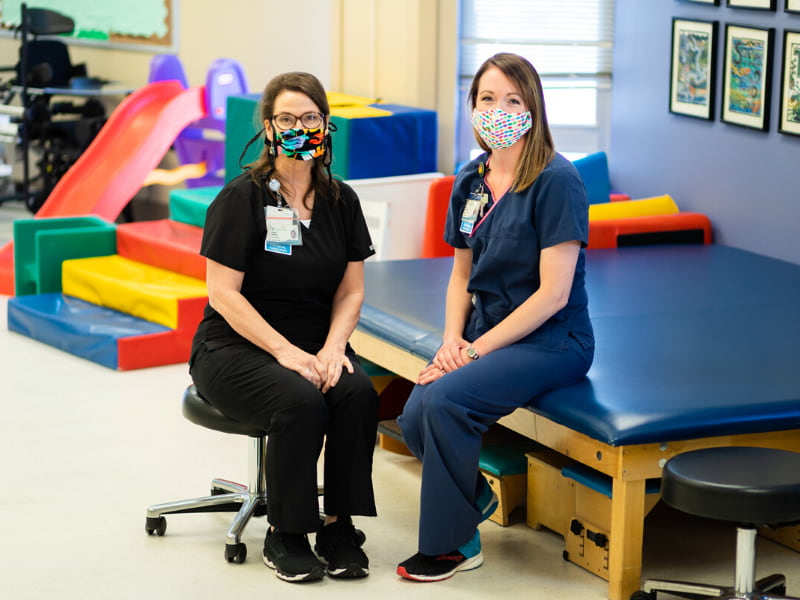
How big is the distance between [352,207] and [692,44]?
8.53ft

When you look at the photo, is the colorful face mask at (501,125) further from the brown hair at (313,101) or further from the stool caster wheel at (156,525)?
the stool caster wheel at (156,525)

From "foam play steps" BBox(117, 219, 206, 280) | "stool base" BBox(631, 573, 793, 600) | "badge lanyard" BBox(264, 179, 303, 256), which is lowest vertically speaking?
"stool base" BBox(631, 573, 793, 600)

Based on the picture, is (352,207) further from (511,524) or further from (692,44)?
(692,44)

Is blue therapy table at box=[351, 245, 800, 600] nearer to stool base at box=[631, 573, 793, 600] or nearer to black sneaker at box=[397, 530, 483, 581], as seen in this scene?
stool base at box=[631, 573, 793, 600]

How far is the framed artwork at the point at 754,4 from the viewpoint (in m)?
5.06

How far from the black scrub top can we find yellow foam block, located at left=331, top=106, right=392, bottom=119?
229cm

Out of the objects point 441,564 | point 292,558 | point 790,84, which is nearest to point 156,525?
point 292,558

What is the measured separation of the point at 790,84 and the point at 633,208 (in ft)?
2.93

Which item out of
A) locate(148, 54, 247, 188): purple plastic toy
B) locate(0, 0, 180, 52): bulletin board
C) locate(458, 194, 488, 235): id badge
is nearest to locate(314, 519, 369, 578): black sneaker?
locate(458, 194, 488, 235): id badge

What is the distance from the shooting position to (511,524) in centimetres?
373

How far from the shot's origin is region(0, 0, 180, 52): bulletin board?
336 inches

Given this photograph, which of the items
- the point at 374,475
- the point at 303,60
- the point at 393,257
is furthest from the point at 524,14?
the point at 374,475

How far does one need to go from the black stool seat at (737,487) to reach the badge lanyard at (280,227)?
3.75 ft

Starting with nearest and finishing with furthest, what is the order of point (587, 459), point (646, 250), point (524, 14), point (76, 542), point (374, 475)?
1. point (587, 459)
2. point (76, 542)
3. point (374, 475)
4. point (646, 250)
5. point (524, 14)
